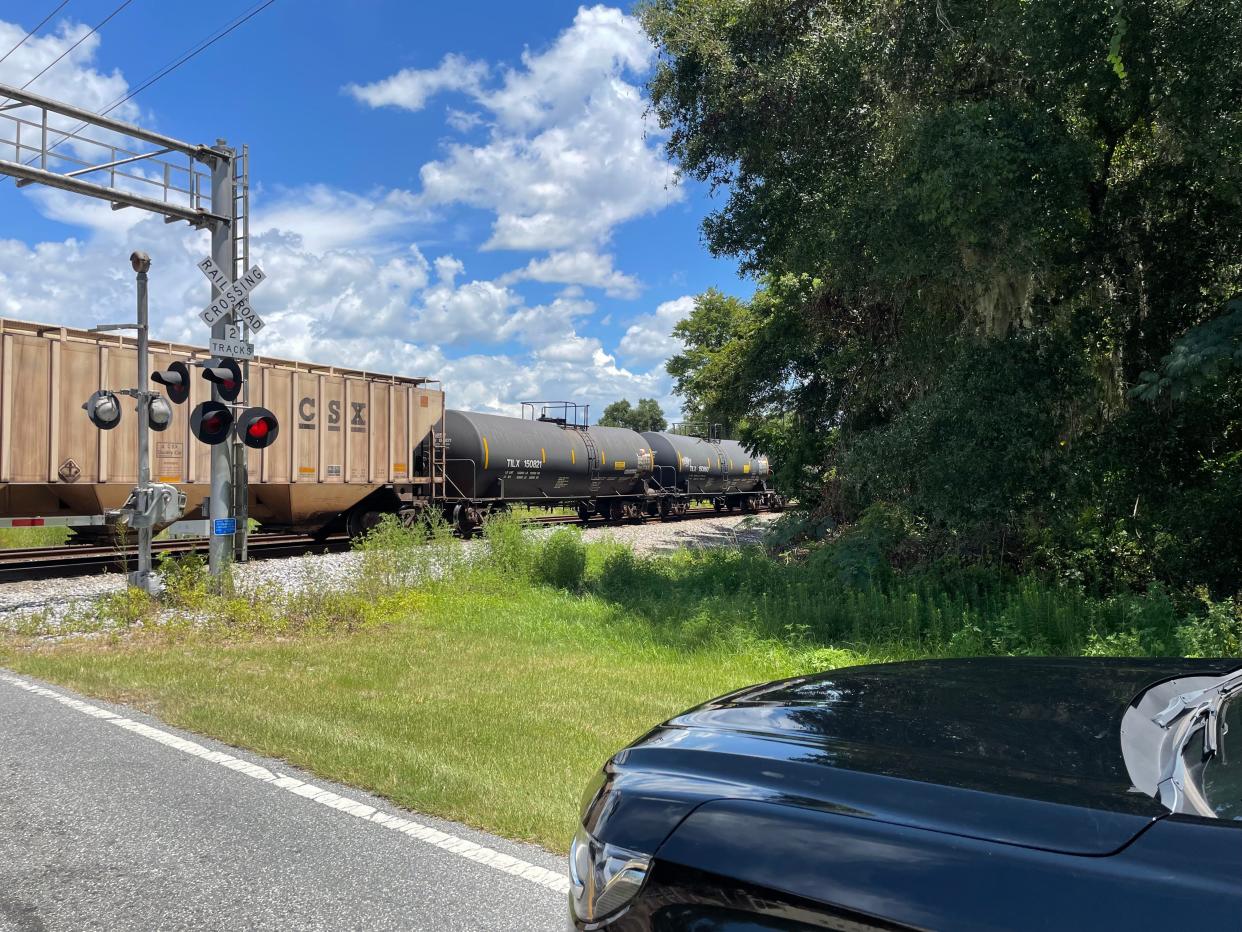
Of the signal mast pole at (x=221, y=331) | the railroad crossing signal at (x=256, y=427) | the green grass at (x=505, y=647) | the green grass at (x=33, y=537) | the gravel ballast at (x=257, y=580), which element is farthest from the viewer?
the green grass at (x=33, y=537)

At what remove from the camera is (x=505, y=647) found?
9.14 meters

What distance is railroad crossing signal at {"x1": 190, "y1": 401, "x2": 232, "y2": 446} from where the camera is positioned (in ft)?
34.5

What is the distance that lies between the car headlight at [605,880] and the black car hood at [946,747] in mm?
216

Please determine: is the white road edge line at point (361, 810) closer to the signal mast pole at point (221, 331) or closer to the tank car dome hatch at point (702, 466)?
the signal mast pole at point (221, 331)

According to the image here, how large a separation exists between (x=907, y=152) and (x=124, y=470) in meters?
13.6

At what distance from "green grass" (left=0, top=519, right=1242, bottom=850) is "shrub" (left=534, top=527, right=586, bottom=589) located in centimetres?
3

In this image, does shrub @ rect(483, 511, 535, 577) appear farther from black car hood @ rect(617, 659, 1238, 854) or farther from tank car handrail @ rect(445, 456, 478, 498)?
black car hood @ rect(617, 659, 1238, 854)

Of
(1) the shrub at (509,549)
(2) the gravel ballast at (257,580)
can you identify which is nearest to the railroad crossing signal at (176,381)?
(2) the gravel ballast at (257,580)

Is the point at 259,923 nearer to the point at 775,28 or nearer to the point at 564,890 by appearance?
the point at 564,890

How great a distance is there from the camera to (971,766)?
179cm

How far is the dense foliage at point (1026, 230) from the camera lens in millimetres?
8852

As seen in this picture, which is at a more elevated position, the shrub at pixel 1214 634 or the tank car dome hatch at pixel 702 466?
the tank car dome hatch at pixel 702 466

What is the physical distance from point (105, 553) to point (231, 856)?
14.8 meters

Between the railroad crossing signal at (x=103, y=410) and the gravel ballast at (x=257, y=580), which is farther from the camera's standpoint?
the gravel ballast at (x=257, y=580)
